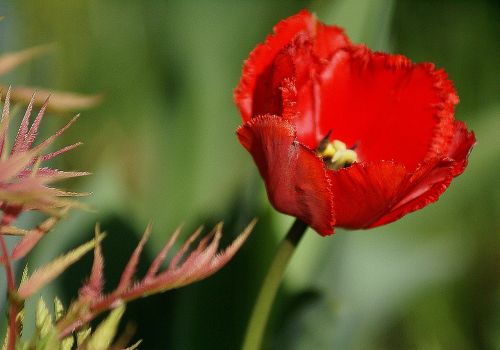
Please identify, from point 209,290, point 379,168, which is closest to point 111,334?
point 379,168

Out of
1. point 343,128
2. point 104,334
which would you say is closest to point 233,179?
point 343,128

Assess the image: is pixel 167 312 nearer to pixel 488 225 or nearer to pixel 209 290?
pixel 209 290

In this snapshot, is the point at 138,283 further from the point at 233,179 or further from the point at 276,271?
the point at 233,179

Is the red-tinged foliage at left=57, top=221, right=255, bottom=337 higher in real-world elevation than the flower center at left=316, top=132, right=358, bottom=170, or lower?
higher

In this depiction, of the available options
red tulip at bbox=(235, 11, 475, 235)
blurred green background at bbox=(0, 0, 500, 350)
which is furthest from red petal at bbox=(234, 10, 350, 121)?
blurred green background at bbox=(0, 0, 500, 350)

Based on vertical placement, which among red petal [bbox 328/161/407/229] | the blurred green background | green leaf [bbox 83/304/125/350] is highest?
red petal [bbox 328/161/407/229]

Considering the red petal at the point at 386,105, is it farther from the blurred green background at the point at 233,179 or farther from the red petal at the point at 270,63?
the blurred green background at the point at 233,179

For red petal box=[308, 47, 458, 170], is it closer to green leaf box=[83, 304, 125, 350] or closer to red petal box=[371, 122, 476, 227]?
red petal box=[371, 122, 476, 227]

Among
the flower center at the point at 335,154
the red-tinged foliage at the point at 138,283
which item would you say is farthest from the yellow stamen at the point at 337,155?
the red-tinged foliage at the point at 138,283
